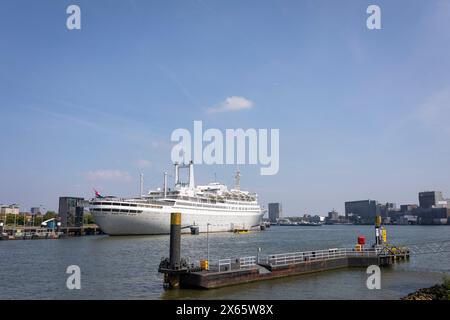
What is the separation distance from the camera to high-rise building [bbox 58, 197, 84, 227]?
13075 centimetres

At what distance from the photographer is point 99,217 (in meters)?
94.8

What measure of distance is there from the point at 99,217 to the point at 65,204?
43.6m

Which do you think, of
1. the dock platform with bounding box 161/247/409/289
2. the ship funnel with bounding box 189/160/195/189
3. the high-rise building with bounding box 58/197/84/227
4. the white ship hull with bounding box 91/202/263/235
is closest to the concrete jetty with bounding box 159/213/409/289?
the dock platform with bounding box 161/247/409/289

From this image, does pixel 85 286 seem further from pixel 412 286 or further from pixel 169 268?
pixel 412 286

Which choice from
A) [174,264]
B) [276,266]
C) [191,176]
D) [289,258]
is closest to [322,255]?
[289,258]

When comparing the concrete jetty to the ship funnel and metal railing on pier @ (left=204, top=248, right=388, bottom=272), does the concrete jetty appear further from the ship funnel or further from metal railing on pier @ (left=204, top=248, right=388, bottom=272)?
the ship funnel

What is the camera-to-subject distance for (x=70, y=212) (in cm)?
13225

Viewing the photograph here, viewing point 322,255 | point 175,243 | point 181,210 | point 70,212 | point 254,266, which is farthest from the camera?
point 70,212

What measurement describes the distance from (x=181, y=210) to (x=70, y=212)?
147 feet

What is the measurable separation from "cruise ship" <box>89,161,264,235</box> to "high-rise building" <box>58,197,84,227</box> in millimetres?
30457

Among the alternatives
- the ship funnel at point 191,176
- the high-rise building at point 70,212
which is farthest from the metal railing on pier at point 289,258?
the high-rise building at point 70,212

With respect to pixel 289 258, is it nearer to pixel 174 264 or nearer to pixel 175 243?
pixel 174 264

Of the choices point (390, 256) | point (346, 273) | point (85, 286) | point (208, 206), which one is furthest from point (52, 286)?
point (208, 206)
